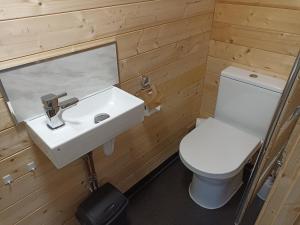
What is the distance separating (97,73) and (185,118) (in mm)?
1063

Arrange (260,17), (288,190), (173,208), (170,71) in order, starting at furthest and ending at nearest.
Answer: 1. (173,208)
2. (170,71)
3. (260,17)
4. (288,190)

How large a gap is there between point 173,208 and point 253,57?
4.05ft

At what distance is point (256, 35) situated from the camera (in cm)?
155

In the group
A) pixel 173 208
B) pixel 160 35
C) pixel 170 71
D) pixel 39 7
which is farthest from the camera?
pixel 173 208

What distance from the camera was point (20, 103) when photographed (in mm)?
927

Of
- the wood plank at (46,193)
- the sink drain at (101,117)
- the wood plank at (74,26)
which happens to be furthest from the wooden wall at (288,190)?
the wood plank at (46,193)

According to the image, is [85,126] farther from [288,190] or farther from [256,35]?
[256,35]

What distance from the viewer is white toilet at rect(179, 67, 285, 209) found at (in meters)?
1.43

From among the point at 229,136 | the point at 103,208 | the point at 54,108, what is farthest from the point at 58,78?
the point at 229,136

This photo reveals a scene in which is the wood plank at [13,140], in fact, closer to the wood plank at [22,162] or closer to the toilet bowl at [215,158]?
the wood plank at [22,162]

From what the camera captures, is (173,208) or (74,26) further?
(173,208)

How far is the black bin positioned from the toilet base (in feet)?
1.89

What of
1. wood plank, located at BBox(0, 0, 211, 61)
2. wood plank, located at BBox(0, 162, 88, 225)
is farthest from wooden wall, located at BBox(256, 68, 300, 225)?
wood plank, located at BBox(0, 162, 88, 225)

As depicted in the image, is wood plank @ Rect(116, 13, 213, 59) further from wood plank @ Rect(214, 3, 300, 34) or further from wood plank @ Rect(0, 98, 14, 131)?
wood plank @ Rect(0, 98, 14, 131)
